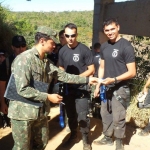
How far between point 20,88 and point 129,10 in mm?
3886

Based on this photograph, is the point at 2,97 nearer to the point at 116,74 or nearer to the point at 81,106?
the point at 81,106

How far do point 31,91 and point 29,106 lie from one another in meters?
0.22

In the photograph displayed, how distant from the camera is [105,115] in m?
3.54

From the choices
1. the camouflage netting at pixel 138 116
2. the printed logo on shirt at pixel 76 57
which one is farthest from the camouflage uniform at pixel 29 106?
the camouflage netting at pixel 138 116

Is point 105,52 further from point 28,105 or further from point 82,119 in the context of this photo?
point 28,105

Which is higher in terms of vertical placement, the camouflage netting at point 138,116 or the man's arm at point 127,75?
the man's arm at point 127,75

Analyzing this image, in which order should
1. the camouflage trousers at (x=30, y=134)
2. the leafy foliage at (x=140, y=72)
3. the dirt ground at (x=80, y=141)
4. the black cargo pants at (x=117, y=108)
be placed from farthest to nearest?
the leafy foliage at (x=140, y=72), the dirt ground at (x=80, y=141), the black cargo pants at (x=117, y=108), the camouflage trousers at (x=30, y=134)

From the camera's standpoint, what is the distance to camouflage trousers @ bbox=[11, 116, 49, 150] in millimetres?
2475

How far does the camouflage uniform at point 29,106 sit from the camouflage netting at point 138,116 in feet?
6.97

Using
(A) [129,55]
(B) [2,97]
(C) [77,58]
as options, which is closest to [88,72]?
(C) [77,58]

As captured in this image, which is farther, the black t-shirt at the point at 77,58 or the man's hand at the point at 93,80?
the black t-shirt at the point at 77,58

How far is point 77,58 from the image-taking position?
331 cm

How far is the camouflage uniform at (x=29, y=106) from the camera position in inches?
89.7

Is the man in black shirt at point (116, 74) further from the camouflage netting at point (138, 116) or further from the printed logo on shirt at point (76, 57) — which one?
the camouflage netting at point (138, 116)
